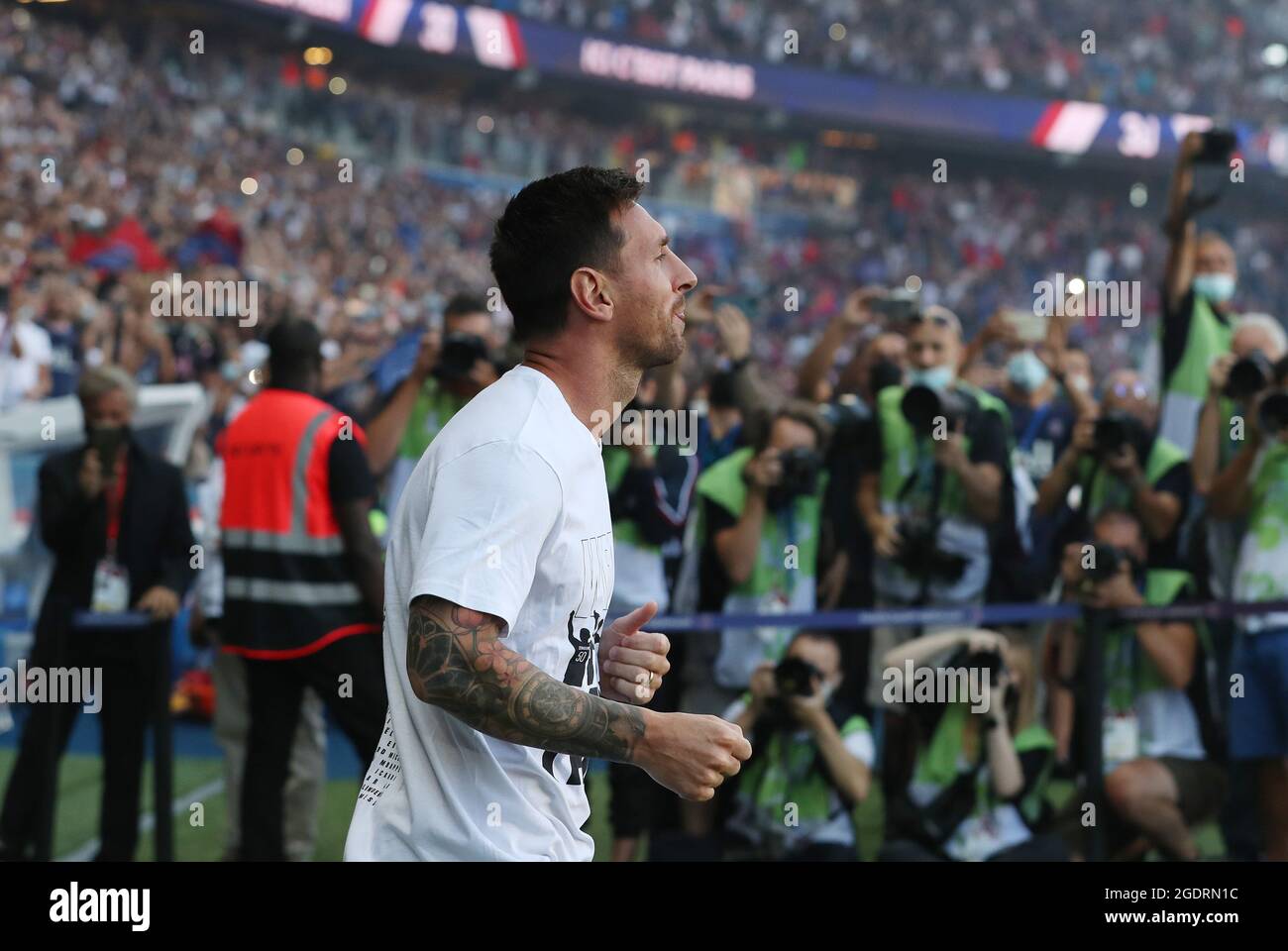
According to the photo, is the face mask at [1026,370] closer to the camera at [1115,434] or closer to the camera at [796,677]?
→ the camera at [1115,434]

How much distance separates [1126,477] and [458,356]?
7.62ft

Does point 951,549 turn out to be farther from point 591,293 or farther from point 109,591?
point 591,293

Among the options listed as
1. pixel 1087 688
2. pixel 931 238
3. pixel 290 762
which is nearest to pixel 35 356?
pixel 290 762

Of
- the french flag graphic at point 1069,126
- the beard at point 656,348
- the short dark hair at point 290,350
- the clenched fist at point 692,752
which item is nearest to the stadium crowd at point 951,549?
the short dark hair at point 290,350

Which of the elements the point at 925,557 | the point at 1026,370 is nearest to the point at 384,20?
the point at 1026,370

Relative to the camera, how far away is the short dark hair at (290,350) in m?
4.62

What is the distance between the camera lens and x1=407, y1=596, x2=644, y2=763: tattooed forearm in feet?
6.05

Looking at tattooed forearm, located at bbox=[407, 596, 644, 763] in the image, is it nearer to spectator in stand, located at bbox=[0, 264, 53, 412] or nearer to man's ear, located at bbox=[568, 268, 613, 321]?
man's ear, located at bbox=[568, 268, 613, 321]

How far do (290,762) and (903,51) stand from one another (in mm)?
26903

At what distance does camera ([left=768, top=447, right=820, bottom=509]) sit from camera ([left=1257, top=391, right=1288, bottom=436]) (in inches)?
56.9

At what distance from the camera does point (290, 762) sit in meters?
4.53

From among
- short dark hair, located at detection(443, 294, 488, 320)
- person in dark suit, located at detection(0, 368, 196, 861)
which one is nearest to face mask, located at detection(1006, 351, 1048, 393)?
short dark hair, located at detection(443, 294, 488, 320)
